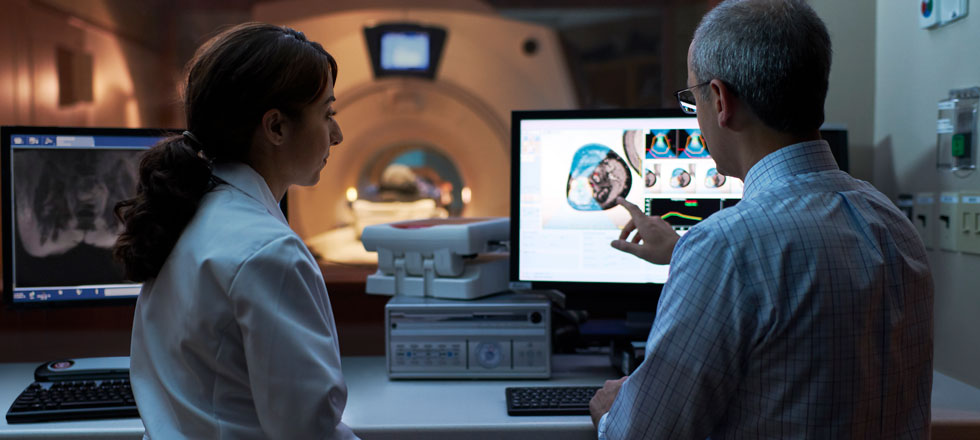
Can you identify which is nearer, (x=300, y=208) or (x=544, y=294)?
(x=544, y=294)

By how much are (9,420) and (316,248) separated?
73.7 inches

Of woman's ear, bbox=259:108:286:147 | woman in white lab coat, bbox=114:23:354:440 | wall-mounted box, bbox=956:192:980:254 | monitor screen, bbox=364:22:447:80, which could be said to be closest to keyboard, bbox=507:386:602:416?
woman in white lab coat, bbox=114:23:354:440

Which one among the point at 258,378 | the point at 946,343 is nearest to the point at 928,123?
the point at 946,343

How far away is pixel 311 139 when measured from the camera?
101cm

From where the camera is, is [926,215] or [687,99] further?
[926,215]

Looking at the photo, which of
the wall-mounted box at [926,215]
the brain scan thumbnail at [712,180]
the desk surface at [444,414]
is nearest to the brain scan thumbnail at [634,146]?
the brain scan thumbnail at [712,180]

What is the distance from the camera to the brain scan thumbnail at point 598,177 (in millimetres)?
1517

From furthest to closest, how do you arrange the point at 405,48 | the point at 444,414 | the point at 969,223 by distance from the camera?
the point at 405,48, the point at 969,223, the point at 444,414

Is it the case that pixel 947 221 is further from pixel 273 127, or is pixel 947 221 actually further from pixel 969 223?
pixel 273 127

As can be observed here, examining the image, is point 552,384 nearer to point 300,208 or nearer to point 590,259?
point 590,259

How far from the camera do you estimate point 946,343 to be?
1.53 meters

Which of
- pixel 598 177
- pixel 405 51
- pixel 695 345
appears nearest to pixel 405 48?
pixel 405 51

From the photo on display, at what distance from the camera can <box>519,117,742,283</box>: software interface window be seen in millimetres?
A: 1499

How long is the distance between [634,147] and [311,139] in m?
0.74
